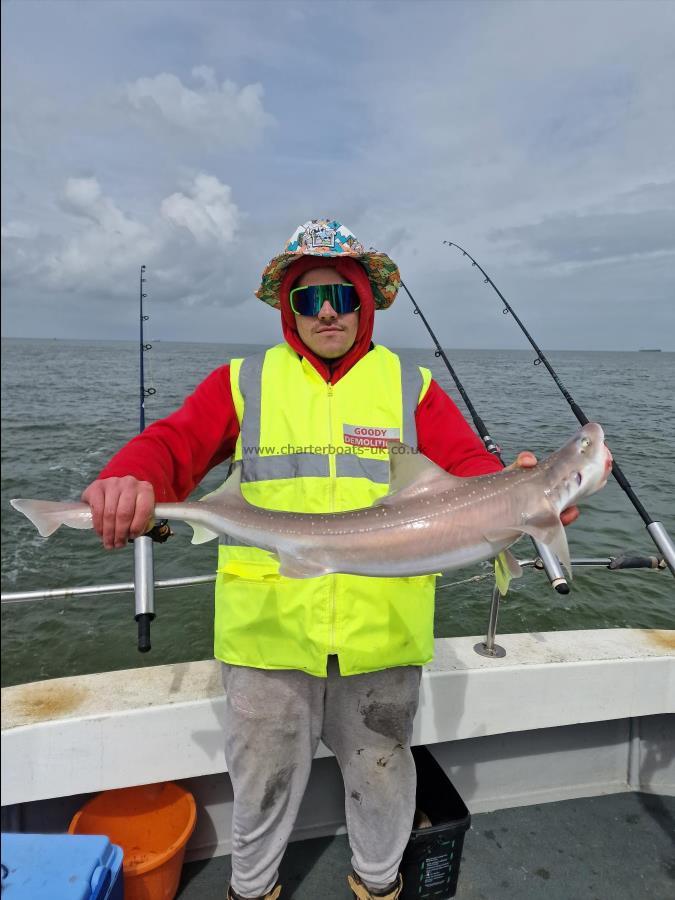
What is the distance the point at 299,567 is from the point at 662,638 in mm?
3067

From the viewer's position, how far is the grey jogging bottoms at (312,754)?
2693 mm

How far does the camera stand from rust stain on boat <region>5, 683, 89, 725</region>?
120 inches

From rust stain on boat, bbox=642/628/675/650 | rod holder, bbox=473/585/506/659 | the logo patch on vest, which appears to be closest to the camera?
the logo patch on vest

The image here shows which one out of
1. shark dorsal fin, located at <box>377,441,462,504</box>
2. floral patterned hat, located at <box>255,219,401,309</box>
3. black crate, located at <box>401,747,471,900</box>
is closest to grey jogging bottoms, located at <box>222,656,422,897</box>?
black crate, located at <box>401,747,471,900</box>

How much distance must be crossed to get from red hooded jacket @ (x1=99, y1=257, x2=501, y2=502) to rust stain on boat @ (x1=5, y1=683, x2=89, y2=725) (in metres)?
1.43

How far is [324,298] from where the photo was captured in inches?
113

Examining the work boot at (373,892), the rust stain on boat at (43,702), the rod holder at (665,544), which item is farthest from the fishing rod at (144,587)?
the rod holder at (665,544)

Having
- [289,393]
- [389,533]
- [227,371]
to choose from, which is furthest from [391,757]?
[227,371]

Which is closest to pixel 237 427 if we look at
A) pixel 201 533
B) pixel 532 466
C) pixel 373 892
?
pixel 201 533

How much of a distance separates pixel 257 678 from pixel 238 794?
0.58m

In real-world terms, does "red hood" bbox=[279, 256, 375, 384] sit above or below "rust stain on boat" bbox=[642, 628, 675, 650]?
above

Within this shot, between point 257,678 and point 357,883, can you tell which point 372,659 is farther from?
point 357,883

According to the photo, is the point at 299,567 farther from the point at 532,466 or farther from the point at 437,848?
the point at 437,848

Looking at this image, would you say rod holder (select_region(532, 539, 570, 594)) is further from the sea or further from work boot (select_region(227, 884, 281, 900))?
the sea
